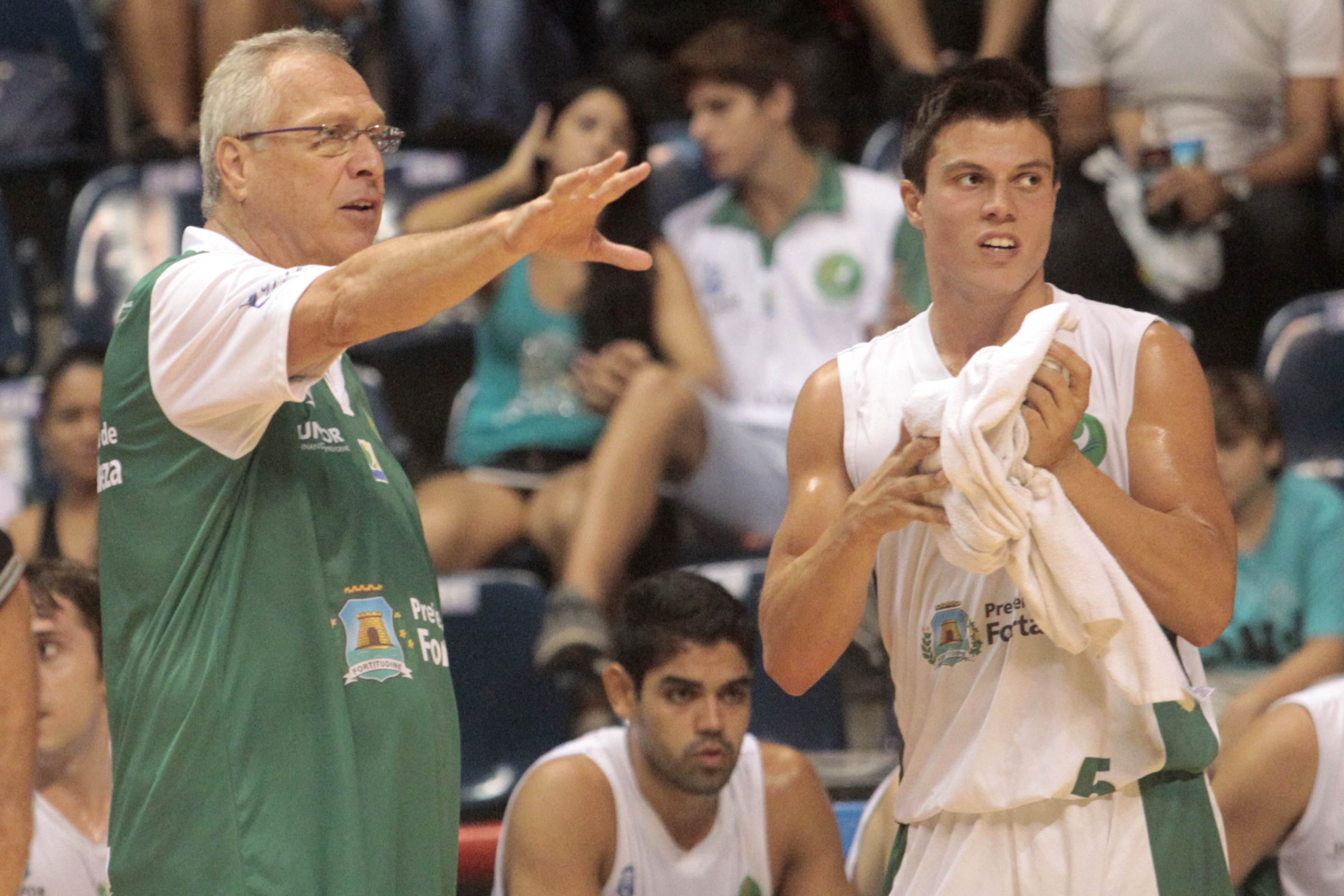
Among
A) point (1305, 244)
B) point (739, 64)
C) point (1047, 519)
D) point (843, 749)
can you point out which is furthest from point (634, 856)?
point (1305, 244)

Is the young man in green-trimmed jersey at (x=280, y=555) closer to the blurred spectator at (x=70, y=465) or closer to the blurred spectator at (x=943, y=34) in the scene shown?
the blurred spectator at (x=70, y=465)

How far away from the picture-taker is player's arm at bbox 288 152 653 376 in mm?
2178

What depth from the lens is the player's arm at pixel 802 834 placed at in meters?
3.69

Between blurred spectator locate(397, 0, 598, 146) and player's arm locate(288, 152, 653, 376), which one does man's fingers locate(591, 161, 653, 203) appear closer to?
player's arm locate(288, 152, 653, 376)

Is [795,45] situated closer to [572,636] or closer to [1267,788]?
[572,636]

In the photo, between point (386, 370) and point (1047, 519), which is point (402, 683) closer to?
point (1047, 519)

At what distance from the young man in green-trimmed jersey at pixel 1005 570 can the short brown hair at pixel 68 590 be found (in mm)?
1943

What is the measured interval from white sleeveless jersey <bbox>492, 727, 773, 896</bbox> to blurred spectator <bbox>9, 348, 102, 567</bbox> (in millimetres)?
1801

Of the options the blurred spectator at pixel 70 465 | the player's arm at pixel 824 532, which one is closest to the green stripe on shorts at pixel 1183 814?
the player's arm at pixel 824 532

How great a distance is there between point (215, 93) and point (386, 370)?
363 centimetres

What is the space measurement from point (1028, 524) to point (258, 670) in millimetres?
1080

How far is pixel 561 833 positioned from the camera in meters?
3.63

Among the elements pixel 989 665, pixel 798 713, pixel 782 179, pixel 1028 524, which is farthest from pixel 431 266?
pixel 782 179

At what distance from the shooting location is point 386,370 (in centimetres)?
632
